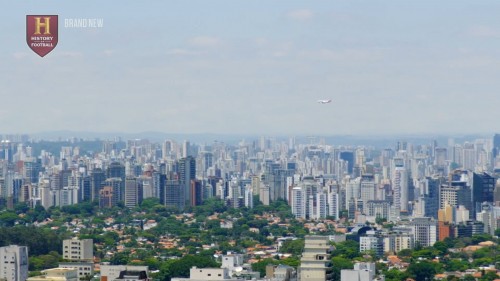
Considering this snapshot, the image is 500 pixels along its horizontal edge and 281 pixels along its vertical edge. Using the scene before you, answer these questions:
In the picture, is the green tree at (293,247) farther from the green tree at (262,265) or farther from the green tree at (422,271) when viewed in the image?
the green tree at (422,271)

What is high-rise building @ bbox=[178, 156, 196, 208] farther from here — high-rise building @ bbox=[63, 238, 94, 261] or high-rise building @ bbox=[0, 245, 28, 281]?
high-rise building @ bbox=[0, 245, 28, 281]

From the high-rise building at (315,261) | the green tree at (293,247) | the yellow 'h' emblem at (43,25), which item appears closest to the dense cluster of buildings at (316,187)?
the green tree at (293,247)

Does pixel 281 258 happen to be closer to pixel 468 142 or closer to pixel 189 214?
pixel 189 214

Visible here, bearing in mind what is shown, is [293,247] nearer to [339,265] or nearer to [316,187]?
[339,265]

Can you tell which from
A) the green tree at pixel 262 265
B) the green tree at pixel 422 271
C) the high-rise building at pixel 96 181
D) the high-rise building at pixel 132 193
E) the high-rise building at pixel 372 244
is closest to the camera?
the green tree at pixel 262 265

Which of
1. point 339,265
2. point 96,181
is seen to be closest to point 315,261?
point 339,265

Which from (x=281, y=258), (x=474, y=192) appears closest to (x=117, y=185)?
(x=474, y=192)

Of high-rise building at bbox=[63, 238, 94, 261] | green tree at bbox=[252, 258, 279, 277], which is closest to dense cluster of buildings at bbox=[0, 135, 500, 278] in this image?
green tree at bbox=[252, 258, 279, 277]
